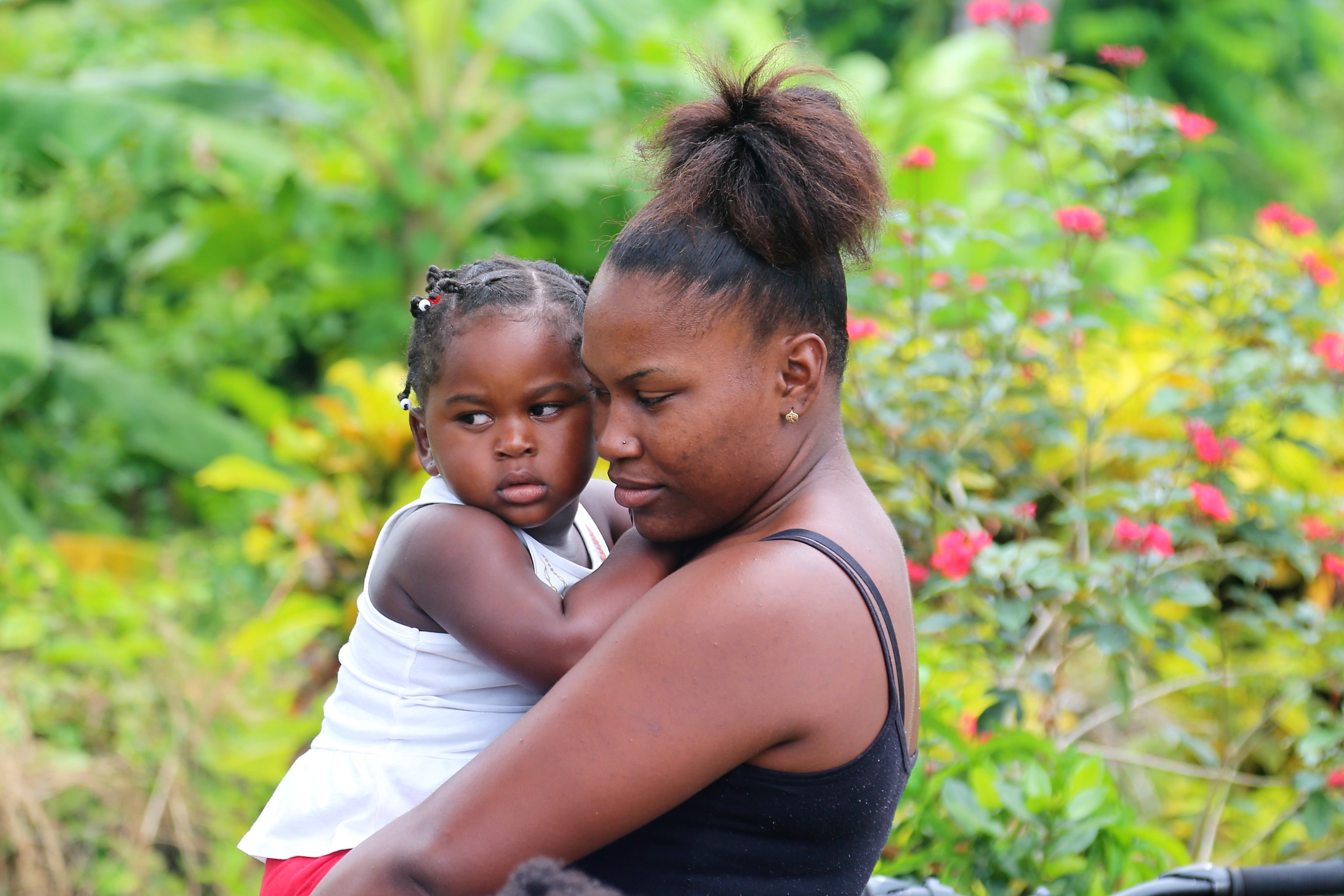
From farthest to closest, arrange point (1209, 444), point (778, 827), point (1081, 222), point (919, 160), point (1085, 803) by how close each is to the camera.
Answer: point (919, 160)
point (1081, 222)
point (1209, 444)
point (1085, 803)
point (778, 827)

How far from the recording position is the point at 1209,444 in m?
2.88

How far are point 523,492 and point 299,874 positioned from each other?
72 cm

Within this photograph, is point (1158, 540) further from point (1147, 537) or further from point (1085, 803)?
point (1085, 803)

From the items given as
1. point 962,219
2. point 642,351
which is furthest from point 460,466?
point 962,219

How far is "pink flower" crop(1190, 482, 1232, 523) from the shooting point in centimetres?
262

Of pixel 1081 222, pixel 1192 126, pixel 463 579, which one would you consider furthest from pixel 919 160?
pixel 463 579

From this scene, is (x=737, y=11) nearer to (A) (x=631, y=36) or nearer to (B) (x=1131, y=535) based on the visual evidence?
(A) (x=631, y=36)

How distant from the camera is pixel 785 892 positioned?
164 cm

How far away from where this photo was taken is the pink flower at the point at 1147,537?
102 inches

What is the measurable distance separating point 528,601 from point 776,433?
452 millimetres

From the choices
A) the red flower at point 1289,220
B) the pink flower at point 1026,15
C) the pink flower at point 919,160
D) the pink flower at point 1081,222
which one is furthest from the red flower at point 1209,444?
the pink flower at point 1026,15

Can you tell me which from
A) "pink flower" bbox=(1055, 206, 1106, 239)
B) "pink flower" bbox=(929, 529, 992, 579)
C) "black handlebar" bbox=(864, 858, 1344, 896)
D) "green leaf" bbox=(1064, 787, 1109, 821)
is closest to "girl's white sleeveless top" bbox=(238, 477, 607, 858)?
"black handlebar" bbox=(864, 858, 1344, 896)

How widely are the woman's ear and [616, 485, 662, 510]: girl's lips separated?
0.22m

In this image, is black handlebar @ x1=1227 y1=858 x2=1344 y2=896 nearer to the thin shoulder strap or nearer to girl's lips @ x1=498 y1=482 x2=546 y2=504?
the thin shoulder strap
